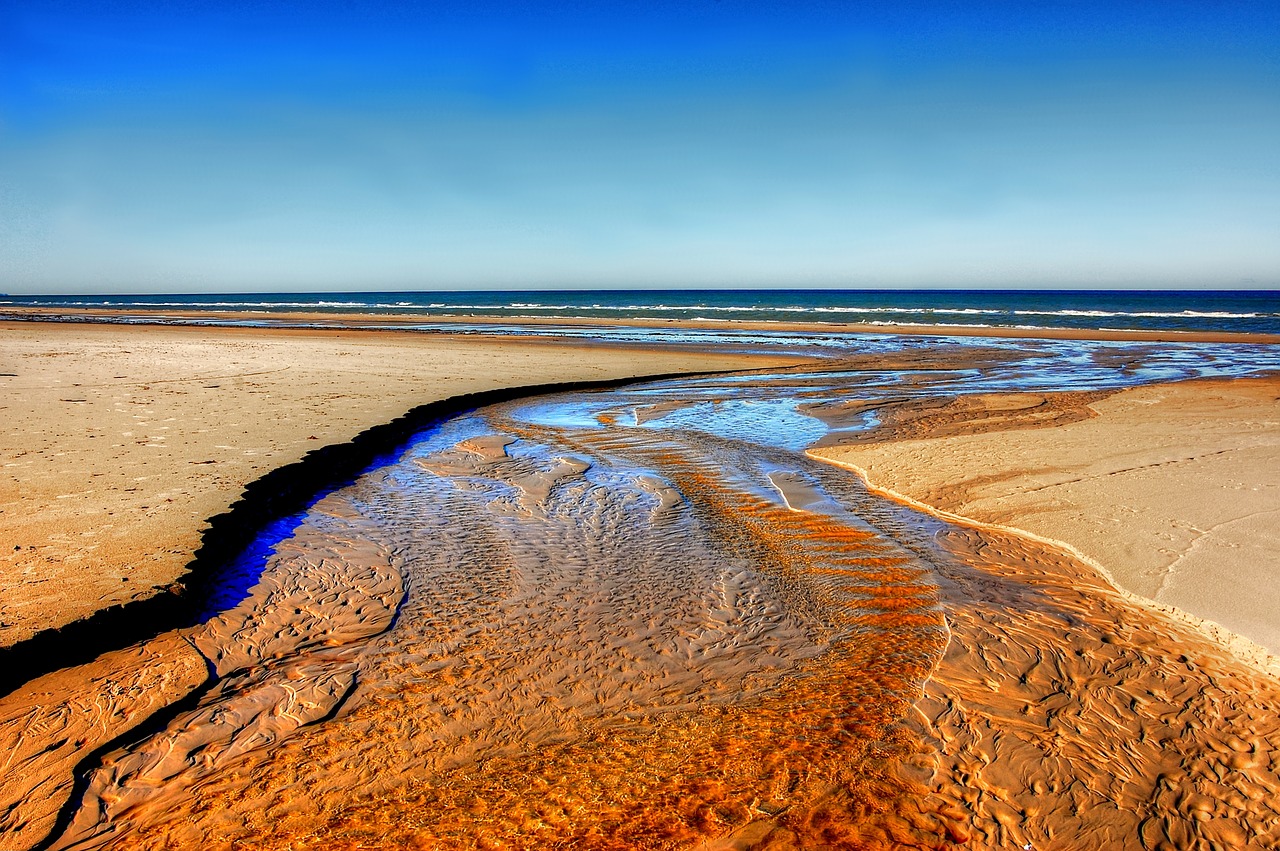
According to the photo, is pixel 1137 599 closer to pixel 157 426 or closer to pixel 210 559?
pixel 210 559

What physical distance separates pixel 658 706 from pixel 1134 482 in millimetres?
6443

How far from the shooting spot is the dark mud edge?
12.6 ft

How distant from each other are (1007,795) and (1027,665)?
1307 millimetres

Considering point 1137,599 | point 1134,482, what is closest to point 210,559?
point 1137,599

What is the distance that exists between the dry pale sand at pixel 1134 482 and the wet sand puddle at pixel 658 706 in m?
0.55

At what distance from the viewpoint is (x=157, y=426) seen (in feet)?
30.0

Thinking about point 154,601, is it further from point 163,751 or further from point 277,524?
point 277,524

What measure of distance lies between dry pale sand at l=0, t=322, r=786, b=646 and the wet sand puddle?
0.82m

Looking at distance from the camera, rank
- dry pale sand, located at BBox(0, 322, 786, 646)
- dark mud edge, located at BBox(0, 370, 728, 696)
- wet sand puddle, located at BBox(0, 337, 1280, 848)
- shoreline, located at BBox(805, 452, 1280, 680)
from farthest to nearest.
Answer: dry pale sand, located at BBox(0, 322, 786, 646), shoreline, located at BBox(805, 452, 1280, 680), dark mud edge, located at BBox(0, 370, 728, 696), wet sand puddle, located at BBox(0, 337, 1280, 848)

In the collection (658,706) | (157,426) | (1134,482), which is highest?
(157,426)

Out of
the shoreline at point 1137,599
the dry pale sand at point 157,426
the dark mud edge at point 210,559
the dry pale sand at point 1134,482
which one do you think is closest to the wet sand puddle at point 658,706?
the shoreline at point 1137,599

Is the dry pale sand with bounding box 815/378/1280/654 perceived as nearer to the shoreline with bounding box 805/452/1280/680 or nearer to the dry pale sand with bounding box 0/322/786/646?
the shoreline with bounding box 805/452/1280/680

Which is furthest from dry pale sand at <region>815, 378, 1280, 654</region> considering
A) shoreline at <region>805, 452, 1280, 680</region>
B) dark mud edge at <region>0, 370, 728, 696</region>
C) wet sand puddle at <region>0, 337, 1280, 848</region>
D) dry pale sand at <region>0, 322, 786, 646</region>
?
dry pale sand at <region>0, 322, 786, 646</region>

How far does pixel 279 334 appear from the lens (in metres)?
30.6
